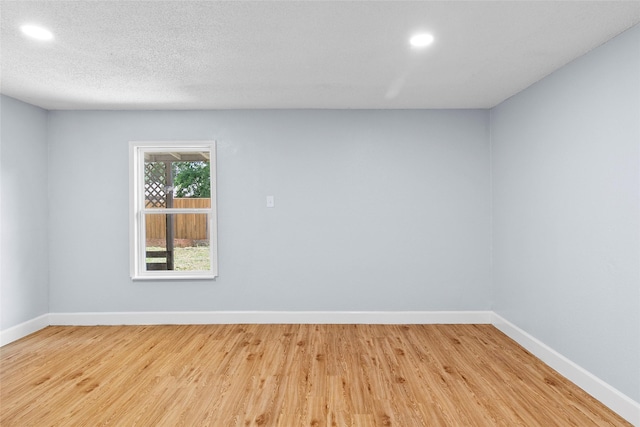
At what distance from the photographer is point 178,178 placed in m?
4.05

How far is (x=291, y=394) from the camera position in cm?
238

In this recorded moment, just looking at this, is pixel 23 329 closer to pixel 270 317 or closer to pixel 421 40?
pixel 270 317

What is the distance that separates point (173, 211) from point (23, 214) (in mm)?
1427

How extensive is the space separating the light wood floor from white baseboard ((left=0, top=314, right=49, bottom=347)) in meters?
0.09

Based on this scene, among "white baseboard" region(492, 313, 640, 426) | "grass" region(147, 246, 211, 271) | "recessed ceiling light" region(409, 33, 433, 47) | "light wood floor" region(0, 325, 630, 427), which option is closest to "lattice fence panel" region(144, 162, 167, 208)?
"grass" region(147, 246, 211, 271)

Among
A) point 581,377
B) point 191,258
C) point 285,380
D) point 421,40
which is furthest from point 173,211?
point 581,377

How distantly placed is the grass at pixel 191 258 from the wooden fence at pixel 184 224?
5.6 inches

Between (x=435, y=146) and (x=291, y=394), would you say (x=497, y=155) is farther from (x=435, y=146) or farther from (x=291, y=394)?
(x=291, y=394)

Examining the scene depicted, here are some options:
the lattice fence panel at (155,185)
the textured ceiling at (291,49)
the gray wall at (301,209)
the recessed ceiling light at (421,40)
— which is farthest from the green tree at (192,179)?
the recessed ceiling light at (421,40)

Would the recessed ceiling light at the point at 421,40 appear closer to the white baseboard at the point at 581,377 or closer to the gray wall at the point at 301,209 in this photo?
the gray wall at the point at 301,209

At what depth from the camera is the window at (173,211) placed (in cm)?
398

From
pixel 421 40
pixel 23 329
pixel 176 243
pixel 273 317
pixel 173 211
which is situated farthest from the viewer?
pixel 176 243

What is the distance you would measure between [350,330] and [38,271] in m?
3.41

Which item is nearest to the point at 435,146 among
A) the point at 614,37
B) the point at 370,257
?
the point at 370,257
